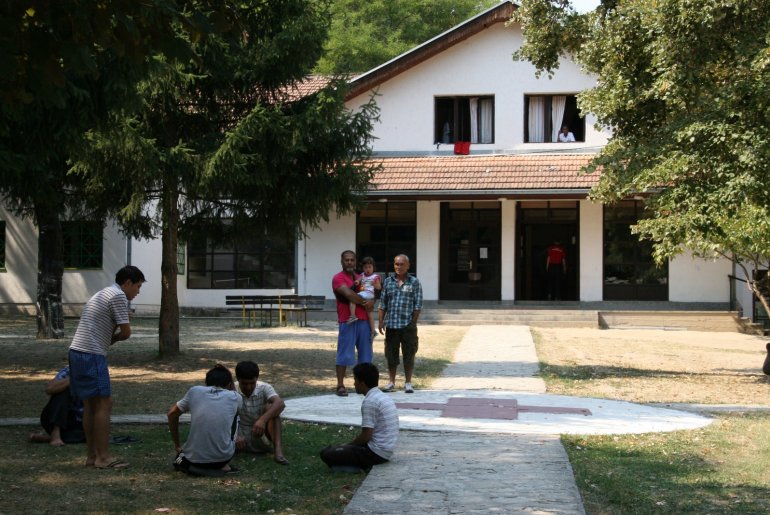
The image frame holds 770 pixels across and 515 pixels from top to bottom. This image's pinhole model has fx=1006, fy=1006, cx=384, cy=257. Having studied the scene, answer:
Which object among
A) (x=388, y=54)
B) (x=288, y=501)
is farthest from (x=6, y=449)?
(x=388, y=54)

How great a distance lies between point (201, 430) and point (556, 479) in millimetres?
2668

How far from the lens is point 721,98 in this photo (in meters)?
12.8

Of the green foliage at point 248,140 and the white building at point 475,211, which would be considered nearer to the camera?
the green foliage at point 248,140

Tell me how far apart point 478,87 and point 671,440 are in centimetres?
1891

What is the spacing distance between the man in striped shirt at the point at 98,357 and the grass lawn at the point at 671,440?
12.1 feet

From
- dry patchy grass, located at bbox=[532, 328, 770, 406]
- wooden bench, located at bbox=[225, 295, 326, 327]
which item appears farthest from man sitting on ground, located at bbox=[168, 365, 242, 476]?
wooden bench, located at bbox=[225, 295, 326, 327]

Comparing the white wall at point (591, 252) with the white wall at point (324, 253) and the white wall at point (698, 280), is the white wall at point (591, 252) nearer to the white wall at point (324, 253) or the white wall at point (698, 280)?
the white wall at point (698, 280)

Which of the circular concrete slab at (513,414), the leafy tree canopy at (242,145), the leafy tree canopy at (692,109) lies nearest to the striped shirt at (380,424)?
the circular concrete slab at (513,414)

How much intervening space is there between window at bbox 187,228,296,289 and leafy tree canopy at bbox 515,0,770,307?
14597mm

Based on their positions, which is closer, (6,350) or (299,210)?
(299,210)

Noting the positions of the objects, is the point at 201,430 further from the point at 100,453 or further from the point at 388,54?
the point at 388,54

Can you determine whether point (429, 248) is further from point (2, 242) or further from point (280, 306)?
point (2, 242)

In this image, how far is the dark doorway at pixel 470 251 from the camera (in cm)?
2730

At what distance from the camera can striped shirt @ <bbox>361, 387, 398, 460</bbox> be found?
7840 millimetres
